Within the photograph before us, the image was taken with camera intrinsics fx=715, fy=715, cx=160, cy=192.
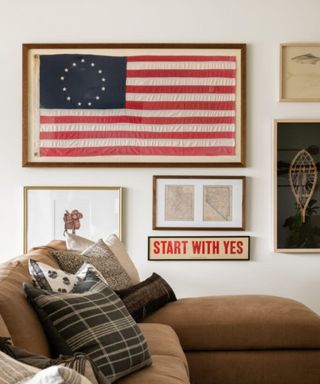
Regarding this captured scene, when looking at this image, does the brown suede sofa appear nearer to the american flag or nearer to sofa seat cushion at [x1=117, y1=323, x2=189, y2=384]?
sofa seat cushion at [x1=117, y1=323, x2=189, y2=384]

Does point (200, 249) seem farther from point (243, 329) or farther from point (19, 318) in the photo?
point (19, 318)

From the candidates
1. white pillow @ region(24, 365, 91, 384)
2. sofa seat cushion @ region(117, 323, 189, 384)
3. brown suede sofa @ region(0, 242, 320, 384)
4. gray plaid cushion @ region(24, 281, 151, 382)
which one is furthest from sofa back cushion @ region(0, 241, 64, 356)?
→ brown suede sofa @ region(0, 242, 320, 384)

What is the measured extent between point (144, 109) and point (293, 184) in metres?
1.21

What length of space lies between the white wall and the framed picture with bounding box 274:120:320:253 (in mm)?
68

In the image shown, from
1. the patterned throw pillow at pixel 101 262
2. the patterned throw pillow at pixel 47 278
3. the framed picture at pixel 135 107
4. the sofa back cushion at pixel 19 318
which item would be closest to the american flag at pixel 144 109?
the framed picture at pixel 135 107

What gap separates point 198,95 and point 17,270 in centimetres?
278

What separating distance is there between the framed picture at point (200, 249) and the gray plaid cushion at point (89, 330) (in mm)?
2652

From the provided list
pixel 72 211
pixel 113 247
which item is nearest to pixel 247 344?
pixel 113 247

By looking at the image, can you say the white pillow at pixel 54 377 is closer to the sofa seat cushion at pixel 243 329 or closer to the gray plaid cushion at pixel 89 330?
the gray plaid cushion at pixel 89 330

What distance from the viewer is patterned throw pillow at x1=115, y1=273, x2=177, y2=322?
3621 millimetres

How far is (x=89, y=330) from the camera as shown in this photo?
236cm

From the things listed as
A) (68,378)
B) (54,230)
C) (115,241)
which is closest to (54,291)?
(68,378)

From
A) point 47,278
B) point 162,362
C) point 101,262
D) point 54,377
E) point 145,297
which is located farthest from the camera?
point 145,297

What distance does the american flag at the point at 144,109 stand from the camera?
5207mm
